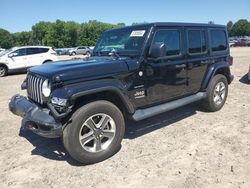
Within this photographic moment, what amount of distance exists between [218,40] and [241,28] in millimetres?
105026

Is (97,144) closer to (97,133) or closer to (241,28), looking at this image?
(97,133)

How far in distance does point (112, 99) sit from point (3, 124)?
3.08 metres

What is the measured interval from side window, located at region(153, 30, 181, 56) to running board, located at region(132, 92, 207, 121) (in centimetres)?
98

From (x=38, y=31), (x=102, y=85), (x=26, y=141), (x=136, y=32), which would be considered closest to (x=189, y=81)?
(x=136, y=32)

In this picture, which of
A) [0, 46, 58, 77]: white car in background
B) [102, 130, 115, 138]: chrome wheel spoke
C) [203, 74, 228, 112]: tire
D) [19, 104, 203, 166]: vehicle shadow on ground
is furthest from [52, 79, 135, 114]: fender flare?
[0, 46, 58, 77]: white car in background

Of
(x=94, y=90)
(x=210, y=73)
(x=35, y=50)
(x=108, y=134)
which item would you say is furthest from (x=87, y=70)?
(x=35, y=50)

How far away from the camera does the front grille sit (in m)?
4.21

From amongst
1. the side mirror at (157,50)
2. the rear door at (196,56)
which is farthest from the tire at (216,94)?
the side mirror at (157,50)

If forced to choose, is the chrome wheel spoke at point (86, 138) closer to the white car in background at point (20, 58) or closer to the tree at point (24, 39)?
the white car in background at point (20, 58)

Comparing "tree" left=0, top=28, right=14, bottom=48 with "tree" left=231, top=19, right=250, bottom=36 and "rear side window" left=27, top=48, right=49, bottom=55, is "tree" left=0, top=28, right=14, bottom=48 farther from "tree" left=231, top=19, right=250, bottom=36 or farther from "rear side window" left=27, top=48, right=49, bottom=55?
"rear side window" left=27, top=48, right=49, bottom=55

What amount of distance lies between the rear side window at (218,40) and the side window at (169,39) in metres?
1.38

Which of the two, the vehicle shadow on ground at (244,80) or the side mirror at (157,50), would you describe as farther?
the vehicle shadow on ground at (244,80)

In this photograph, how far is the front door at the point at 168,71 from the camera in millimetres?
4836

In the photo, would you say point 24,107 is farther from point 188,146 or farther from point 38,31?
point 38,31
